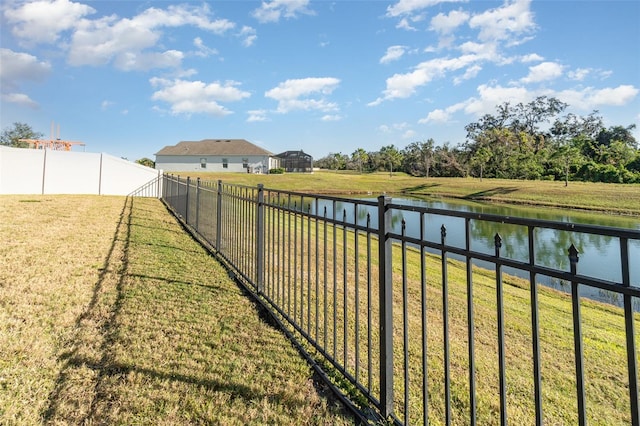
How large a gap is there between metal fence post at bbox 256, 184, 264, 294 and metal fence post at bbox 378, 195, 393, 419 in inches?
81.7

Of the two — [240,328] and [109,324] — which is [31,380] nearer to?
[109,324]

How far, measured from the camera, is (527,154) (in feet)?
137

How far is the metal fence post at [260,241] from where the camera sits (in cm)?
377

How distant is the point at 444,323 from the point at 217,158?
47788 millimetres

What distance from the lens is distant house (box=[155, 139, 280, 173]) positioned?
4612 cm

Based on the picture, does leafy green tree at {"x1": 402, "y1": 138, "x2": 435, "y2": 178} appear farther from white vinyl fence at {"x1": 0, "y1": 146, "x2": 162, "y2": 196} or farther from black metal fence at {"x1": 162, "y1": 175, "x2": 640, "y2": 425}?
black metal fence at {"x1": 162, "y1": 175, "x2": 640, "y2": 425}

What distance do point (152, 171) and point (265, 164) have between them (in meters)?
28.2

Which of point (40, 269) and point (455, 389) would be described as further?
point (40, 269)

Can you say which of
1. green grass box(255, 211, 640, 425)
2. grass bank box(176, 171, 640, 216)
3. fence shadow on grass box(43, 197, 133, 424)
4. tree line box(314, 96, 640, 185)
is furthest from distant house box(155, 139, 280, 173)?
fence shadow on grass box(43, 197, 133, 424)

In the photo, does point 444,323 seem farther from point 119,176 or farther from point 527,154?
point 527,154

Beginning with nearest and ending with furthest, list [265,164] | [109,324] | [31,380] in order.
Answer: [31,380] → [109,324] → [265,164]

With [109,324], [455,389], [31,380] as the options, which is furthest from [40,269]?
[455,389]

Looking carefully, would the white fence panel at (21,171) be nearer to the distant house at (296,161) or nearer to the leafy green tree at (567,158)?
the distant house at (296,161)

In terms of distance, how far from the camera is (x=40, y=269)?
422cm
